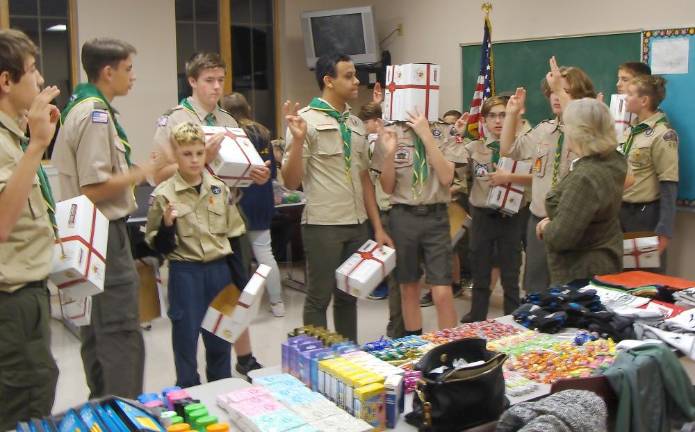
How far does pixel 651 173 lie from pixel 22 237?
12.4 ft

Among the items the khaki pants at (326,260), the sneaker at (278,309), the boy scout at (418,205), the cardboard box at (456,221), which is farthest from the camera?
the sneaker at (278,309)

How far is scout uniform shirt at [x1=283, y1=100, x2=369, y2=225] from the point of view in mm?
3701

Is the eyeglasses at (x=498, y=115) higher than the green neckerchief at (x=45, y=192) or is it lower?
higher

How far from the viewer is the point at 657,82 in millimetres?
4531

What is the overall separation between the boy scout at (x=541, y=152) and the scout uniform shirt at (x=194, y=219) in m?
1.74

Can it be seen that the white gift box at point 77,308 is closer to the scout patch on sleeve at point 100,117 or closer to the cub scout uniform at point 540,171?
the scout patch on sleeve at point 100,117

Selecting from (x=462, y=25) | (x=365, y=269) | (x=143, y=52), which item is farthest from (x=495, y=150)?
(x=143, y=52)

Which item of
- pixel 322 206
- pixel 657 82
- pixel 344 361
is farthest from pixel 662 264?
pixel 344 361

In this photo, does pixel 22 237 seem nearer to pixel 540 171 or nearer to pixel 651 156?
pixel 540 171

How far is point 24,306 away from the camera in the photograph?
2.22m

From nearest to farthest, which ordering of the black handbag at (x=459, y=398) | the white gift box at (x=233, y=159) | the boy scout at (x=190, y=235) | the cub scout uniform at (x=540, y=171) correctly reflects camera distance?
the black handbag at (x=459, y=398), the boy scout at (x=190, y=235), the white gift box at (x=233, y=159), the cub scout uniform at (x=540, y=171)

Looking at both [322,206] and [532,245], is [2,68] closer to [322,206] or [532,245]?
[322,206]

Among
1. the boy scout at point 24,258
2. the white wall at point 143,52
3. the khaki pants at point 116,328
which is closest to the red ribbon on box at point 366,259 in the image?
the khaki pants at point 116,328

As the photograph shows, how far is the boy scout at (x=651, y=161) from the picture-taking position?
451 centimetres
